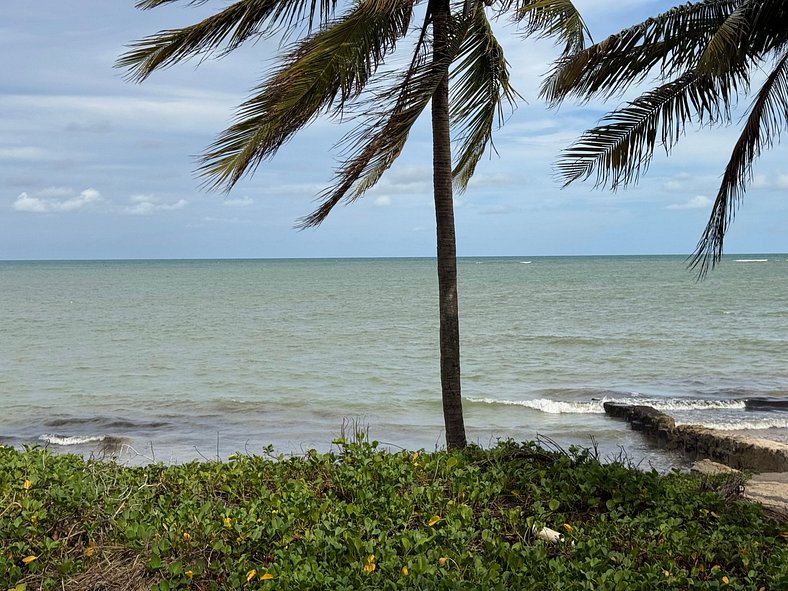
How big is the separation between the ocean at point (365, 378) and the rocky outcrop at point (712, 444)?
290 millimetres

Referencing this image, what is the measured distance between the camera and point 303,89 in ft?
19.3

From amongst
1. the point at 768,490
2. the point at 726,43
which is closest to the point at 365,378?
the point at 768,490

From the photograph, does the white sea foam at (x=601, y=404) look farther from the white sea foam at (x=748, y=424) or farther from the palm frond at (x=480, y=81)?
the palm frond at (x=480, y=81)

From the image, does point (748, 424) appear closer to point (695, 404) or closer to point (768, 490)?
point (695, 404)

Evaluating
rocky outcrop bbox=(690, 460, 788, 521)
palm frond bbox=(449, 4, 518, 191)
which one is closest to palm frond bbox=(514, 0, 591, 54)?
palm frond bbox=(449, 4, 518, 191)

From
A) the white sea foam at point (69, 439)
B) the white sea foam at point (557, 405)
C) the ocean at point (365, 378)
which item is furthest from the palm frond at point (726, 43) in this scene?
the white sea foam at point (69, 439)

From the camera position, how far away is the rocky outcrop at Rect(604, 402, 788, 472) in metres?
9.87

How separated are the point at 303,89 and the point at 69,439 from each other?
940 cm

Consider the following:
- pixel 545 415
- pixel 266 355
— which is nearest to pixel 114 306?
pixel 266 355

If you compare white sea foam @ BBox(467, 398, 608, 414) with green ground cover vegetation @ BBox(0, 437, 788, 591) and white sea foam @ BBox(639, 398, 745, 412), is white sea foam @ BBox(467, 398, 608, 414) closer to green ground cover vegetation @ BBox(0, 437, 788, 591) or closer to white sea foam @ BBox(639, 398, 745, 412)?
white sea foam @ BBox(639, 398, 745, 412)

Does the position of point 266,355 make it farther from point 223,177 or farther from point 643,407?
point 223,177

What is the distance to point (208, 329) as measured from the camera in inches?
1185

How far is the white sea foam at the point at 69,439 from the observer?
508 inches

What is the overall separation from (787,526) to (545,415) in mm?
9455
